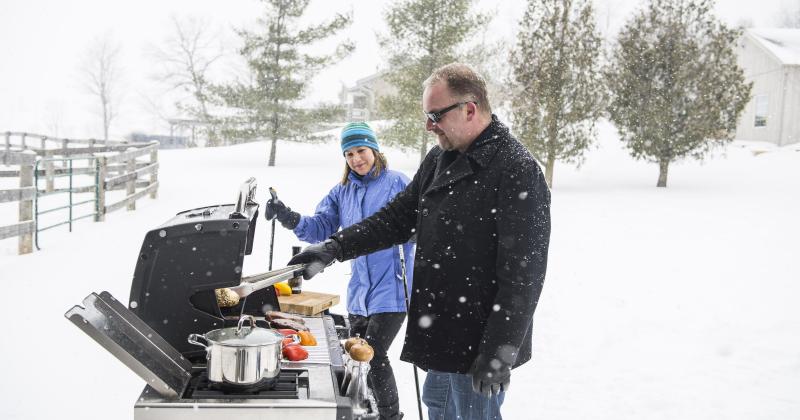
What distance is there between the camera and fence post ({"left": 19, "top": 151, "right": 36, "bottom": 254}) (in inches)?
304

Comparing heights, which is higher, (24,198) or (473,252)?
(473,252)

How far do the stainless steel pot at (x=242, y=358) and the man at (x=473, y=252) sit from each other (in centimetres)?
66

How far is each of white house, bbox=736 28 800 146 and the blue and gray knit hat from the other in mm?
25107

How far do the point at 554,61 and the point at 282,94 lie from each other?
35.2 ft

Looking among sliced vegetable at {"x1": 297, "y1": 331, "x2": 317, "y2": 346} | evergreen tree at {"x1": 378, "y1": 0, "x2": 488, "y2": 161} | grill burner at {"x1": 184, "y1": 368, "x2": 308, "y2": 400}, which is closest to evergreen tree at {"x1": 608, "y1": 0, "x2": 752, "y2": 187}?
evergreen tree at {"x1": 378, "y1": 0, "x2": 488, "y2": 161}

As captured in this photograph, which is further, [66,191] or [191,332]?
[66,191]

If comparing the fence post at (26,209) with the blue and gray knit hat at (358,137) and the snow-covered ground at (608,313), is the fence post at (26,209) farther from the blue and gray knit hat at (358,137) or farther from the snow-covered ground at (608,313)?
the blue and gray knit hat at (358,137)

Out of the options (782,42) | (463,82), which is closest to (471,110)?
(463,82)

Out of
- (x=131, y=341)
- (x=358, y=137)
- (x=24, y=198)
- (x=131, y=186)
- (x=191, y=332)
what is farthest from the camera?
(x=131, y=186)

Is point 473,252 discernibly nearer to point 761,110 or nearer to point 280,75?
point 280,75

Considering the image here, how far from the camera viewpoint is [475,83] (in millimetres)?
2262

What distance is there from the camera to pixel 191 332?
6.79 feet

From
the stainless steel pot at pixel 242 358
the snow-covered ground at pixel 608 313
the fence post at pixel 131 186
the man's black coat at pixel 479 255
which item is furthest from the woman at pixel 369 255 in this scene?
the fence post at pixel 131 186

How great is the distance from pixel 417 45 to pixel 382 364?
20.2m
